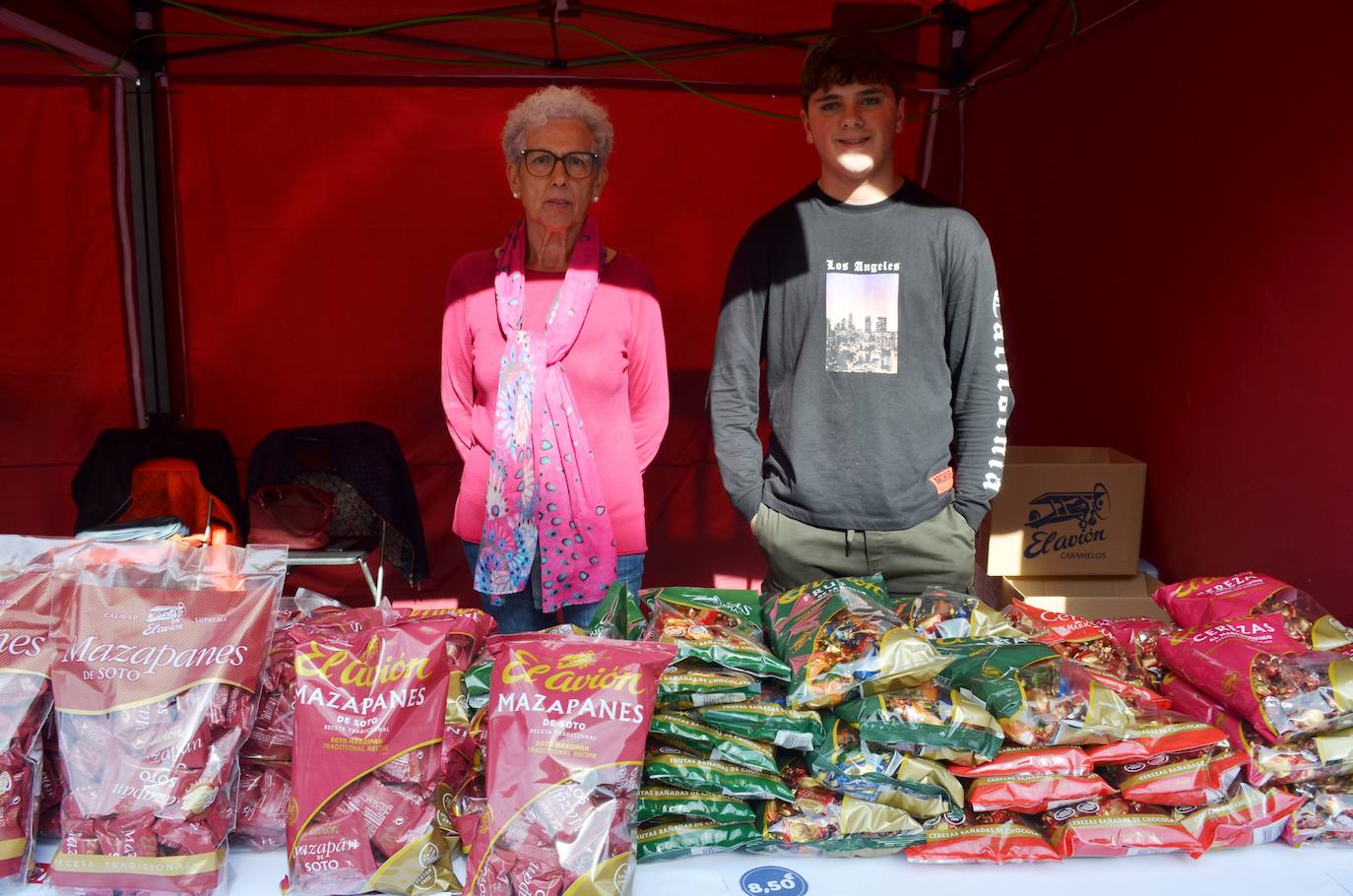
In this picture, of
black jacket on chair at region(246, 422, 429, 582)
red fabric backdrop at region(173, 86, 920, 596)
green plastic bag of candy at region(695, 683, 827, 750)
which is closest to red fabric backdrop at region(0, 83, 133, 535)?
red fabric backdrop at region(173, 86, 920, 596)

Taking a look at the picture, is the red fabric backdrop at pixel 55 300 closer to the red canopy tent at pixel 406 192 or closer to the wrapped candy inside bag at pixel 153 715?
the red canopy tent at pixel 406 192

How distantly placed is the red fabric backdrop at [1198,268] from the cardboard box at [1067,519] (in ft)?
0.29

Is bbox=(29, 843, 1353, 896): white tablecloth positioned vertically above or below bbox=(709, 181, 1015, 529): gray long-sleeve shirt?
below

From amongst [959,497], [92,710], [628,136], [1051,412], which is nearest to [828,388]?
[959,497]

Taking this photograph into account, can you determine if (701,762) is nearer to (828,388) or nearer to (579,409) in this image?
(828,388)

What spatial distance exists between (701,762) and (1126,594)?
205 cm

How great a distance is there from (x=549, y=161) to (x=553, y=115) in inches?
4.1

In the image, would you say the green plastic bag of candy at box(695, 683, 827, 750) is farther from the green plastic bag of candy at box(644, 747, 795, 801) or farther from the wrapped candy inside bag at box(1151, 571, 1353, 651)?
the wrapped candy inside bag at box(1151, 571, 1353, 651)

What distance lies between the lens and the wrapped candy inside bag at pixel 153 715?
107 centimetres

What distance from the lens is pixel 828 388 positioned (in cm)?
186

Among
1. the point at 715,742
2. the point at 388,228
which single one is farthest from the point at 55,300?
the point at 715,742

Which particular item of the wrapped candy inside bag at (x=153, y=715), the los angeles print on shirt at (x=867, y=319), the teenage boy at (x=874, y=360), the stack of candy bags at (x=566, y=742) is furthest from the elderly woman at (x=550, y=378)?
the wrapped candy inside bag at (x=153, y=715)

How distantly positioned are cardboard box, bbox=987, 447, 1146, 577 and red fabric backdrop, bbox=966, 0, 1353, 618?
0.29ft

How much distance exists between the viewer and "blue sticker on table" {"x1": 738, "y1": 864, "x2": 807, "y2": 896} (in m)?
1.13
